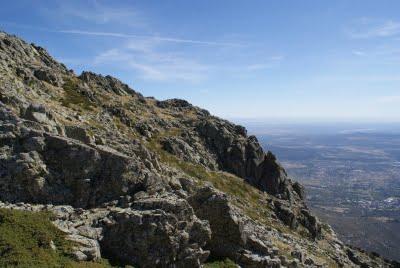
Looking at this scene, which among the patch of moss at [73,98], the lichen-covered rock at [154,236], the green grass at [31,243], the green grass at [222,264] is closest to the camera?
the green grass at [31,243]

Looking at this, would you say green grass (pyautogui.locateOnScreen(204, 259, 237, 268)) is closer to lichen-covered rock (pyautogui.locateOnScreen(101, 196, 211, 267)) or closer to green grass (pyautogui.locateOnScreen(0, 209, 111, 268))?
lichen-covered rock (pyautogui.locateOnScreen(101, 196, 211, 267))

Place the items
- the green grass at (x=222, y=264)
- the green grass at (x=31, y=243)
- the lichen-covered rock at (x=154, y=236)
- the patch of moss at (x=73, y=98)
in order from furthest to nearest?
1. the patch of moss at (x=73, y=98)
2. the green grass at (x=222, y=264)
3. the lichen-covered rock at (x=154, y=236)
4. the green grass at (x=31, y=243)

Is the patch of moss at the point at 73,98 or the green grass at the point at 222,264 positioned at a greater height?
the patch of moss at the point at 73,98

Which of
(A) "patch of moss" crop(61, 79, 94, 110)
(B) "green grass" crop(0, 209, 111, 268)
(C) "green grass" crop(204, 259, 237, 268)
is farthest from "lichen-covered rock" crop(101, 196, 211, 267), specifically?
(A) "patch of moss" crop(61, 79, 94, 110)

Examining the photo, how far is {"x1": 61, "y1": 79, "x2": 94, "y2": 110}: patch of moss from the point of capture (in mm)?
78438

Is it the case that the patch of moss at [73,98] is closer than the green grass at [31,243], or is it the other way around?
the green grass at [31,243]

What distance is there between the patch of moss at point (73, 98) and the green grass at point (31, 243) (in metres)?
53.1

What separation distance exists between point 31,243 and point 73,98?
64269mm

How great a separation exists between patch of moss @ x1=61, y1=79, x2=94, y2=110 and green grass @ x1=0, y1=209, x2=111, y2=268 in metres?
53.1

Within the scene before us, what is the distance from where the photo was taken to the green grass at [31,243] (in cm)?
2191

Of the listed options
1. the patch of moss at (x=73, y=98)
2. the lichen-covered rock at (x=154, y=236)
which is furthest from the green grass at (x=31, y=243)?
the patch of moss at (x=73, y=98)

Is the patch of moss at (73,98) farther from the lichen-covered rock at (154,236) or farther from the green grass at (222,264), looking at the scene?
the green grass at (222,264)

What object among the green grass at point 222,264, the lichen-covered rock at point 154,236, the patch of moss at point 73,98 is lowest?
the green grass at point 222,264

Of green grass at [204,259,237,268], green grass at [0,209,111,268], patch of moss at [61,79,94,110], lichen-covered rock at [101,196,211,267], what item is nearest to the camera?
green grass at [0,209,111,268]
